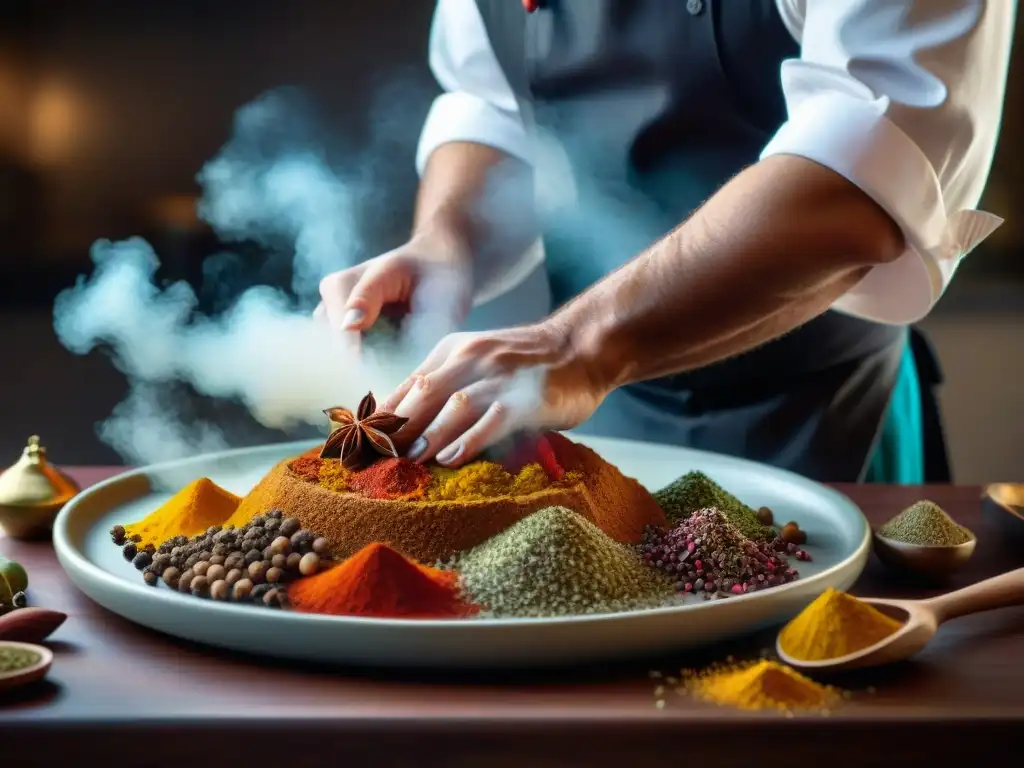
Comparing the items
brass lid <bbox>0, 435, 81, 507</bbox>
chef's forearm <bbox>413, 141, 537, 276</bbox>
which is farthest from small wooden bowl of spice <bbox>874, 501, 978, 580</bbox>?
brass lid <bbox>0, 435, 81, 507</bbox>

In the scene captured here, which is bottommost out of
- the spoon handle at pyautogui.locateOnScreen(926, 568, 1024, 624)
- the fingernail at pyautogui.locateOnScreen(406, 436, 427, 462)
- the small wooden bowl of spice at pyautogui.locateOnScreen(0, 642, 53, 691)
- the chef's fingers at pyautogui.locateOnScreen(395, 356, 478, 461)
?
the spoon handle at pyautogui.locateOnScreen(926, 568, 1024, 624)

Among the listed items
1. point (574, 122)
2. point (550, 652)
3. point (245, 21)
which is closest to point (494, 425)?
point (550, 652)

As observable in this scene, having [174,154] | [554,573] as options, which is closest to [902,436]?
[554,573]

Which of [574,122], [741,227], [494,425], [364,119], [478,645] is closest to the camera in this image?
[478,645]

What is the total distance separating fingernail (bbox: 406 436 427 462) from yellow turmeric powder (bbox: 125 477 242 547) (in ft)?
0.70

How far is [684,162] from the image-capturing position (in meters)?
1.57

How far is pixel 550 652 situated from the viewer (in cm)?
74

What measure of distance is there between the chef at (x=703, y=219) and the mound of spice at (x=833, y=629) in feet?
1.16

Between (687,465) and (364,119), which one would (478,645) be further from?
(364,119)

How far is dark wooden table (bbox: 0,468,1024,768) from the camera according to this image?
0.66m

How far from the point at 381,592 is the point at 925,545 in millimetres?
517

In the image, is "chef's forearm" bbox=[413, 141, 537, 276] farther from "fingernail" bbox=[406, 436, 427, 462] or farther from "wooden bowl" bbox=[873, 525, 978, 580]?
"wooden bowl" bbox=[873, 525, 978, 580]

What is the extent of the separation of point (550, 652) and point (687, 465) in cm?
69

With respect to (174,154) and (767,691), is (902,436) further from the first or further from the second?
(174,154)
